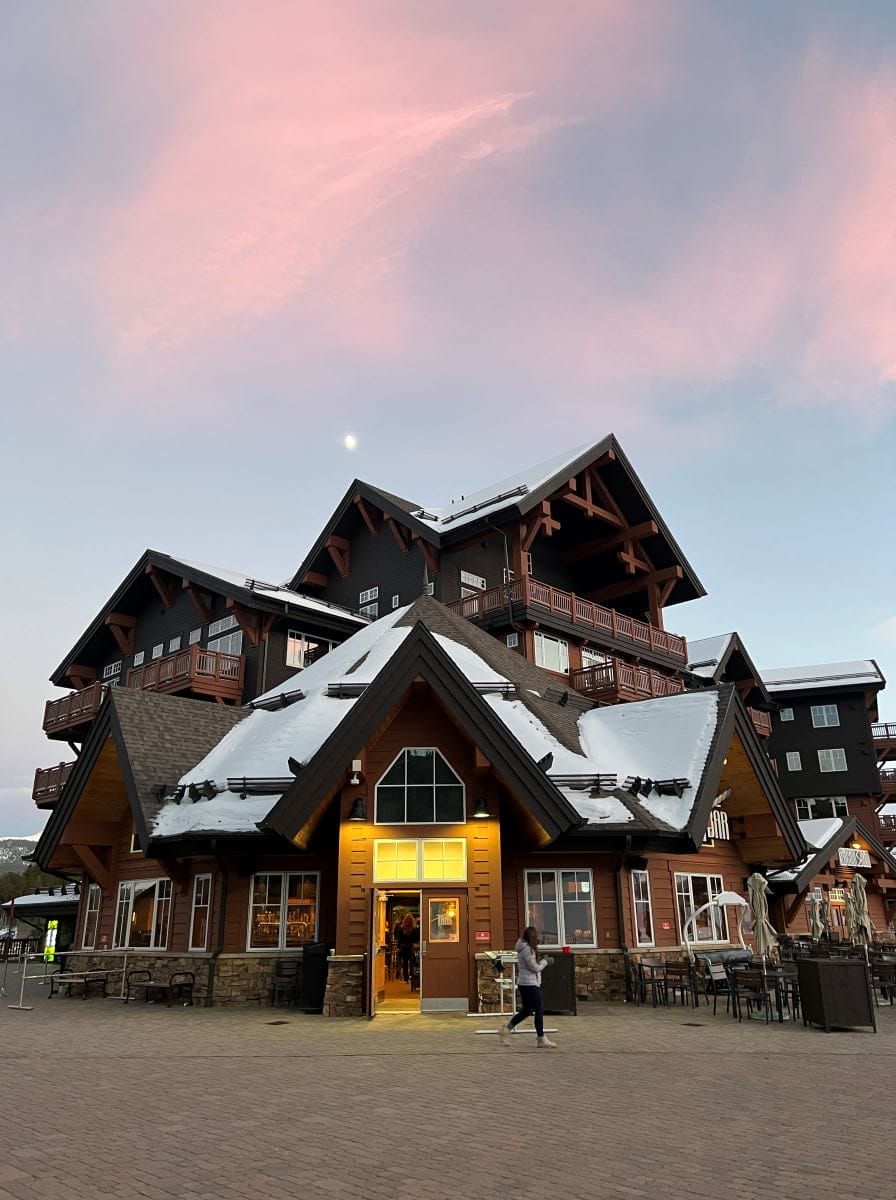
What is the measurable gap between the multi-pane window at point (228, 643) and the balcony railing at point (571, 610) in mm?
7162

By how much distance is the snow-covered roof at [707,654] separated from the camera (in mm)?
36969

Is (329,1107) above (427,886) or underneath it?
underneath

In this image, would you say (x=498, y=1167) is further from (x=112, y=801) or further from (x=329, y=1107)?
(x=112, y=801)

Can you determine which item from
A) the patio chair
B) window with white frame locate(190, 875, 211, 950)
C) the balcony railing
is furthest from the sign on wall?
window with white frame locate(190, 875, 211, 950)

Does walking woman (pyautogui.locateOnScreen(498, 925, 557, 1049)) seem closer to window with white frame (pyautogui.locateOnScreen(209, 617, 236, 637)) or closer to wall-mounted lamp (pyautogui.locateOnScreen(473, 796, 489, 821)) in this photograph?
wall-mounted lamp (pyautogui.locateOnScreen(473, 796, 489, 821))

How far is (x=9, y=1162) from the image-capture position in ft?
20.0

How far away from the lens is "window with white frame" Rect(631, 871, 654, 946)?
17.8 metres

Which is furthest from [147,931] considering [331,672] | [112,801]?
[331,672]

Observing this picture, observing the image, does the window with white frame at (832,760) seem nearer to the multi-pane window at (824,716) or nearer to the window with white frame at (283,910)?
the multi-pane window at (824,716)

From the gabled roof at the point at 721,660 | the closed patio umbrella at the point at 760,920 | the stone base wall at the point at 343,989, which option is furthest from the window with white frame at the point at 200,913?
the gabled roof at the point at 721,660

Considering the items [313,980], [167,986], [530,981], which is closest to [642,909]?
[313,980]

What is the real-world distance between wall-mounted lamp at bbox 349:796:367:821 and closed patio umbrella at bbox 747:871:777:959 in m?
8.21

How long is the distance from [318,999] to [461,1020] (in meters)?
3.12

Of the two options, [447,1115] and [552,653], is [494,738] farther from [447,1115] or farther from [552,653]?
[552,653]
